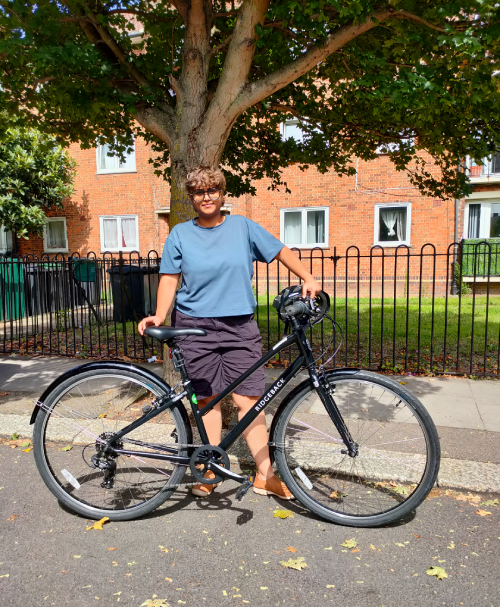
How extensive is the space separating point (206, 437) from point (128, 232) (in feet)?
52.6

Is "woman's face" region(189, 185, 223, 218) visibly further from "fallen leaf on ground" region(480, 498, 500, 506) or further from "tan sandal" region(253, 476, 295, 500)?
"fallen leaf on ground" region(480, 498, 500, 506)

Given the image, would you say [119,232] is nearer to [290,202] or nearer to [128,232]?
[128,232]

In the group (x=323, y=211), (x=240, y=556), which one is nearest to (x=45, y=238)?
(x=323, y=211)

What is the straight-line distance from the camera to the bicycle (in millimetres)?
2652

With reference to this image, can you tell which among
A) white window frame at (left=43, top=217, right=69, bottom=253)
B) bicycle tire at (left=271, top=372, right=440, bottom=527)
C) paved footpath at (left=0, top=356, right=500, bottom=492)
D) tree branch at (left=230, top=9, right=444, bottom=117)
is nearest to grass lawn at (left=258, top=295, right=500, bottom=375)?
paved footpath at (left=0, top=356, right=500, bottom=492)

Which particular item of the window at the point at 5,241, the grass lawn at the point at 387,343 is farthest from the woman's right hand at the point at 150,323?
the window at the point at 5,241

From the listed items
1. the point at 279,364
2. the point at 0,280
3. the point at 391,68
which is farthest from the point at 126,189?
the point at 391,68

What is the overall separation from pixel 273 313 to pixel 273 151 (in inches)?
176

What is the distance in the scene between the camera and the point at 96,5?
4.46 metres

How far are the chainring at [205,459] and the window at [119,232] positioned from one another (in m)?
15.8

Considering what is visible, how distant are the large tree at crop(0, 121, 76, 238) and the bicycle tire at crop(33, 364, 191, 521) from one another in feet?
47.8

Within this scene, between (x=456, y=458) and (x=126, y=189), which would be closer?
(x=456, y=458)

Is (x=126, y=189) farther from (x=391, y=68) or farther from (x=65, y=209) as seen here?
(x=391, y=68)

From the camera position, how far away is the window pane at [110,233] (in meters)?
18.1
